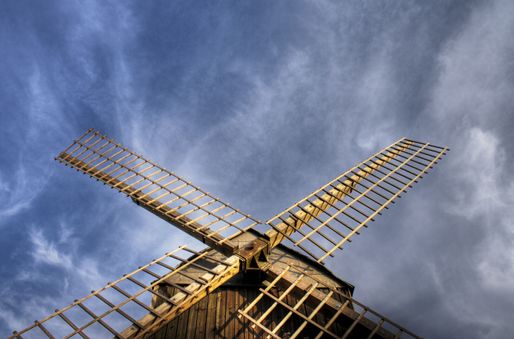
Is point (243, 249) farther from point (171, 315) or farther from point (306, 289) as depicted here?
point (171, 315)

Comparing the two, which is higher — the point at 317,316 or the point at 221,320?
the point at 317,316

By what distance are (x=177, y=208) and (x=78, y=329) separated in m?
3.98

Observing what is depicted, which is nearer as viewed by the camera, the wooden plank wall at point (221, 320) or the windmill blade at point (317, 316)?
the windmill blade at point (317, 316)

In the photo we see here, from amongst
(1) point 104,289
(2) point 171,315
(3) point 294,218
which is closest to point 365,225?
(3) point 294,218

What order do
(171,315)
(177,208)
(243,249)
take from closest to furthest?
(171,315) < (243,249) < (177,208)

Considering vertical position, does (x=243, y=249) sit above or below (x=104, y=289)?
above

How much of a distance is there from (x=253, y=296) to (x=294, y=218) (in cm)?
211

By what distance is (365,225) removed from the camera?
7.66 metres

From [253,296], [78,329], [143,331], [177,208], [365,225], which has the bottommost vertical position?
[78,329]

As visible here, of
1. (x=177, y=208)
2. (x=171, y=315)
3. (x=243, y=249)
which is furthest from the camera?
(x=177, y=208)

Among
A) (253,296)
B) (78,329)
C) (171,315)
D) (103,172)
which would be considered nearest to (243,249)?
(253,296)

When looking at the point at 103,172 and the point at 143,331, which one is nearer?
the point at 143,331

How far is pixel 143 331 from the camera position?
15.9ft

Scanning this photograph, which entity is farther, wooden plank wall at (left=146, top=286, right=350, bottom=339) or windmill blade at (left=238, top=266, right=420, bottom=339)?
wooden plank wall at (left=146, top=286, right=350, bottom=339)
